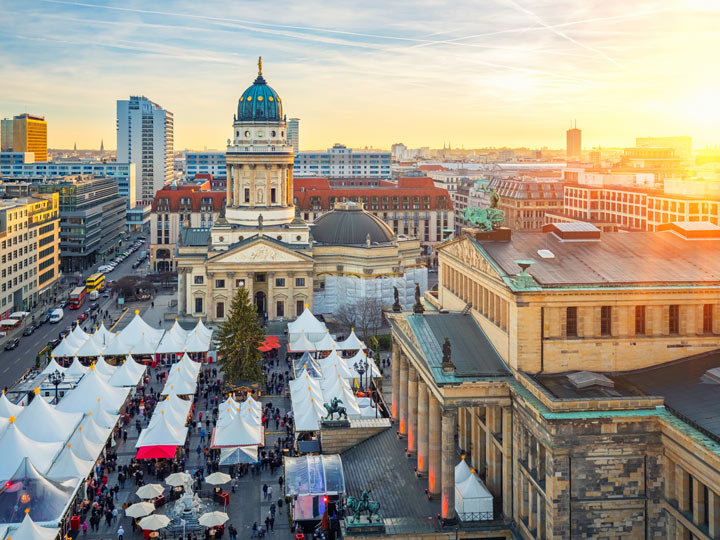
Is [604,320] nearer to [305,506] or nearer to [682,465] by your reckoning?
[682,465]

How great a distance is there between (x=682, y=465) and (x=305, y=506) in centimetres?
2668

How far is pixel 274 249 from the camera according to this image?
5054 inches

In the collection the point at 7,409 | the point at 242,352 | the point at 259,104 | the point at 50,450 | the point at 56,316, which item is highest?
the point at 259,104

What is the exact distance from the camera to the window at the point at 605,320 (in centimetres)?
5059

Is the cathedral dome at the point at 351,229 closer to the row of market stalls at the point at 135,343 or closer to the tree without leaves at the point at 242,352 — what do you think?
the row of market stalls at the point at 135,343

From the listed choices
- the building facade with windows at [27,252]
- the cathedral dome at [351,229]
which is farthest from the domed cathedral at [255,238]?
the building facade with windows at [27,252]

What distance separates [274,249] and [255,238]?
3446 mm

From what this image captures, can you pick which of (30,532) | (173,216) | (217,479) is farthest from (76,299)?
(30,532)

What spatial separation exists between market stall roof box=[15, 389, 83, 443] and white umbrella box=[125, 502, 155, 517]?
10.5m

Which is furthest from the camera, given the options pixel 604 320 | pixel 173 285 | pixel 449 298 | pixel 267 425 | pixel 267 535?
pixel 173 285

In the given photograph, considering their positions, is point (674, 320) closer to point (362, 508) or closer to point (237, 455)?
point (362, 508)

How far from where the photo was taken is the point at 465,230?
5800cm

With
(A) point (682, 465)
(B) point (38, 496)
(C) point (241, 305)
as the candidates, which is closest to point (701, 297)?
(A) point (682, 465)

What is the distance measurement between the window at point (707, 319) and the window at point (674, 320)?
5.94ft
